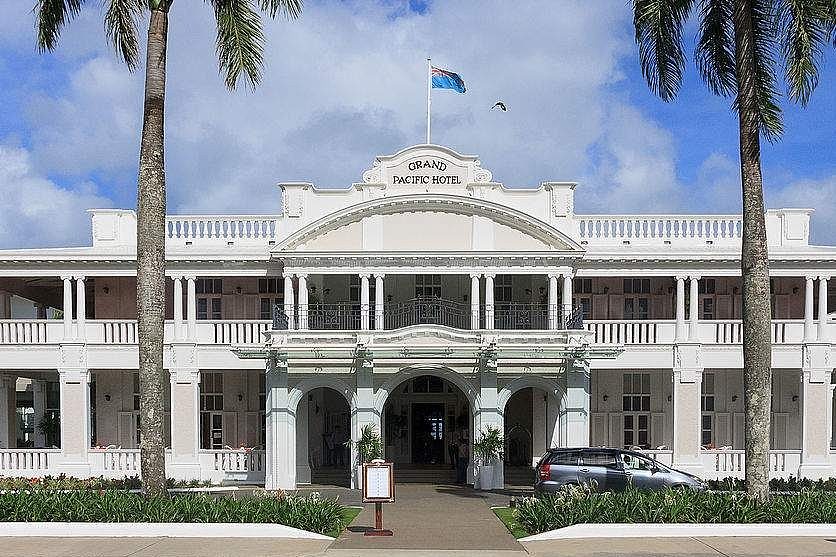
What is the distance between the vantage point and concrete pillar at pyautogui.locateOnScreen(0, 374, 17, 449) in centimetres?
3381

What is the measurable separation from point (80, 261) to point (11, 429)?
7812mm

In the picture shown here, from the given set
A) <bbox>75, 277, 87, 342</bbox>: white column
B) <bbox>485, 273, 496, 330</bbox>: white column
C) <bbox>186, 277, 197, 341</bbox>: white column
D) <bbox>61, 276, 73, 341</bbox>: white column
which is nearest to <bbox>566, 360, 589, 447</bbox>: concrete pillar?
<bbox>485, 273, 496, 330</bbox>: white column

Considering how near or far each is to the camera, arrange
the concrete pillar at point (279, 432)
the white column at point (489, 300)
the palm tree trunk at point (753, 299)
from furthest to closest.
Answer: the white column at point (489, 300) → the concrete pillar at point (279, 432) → the palm tree trunk at point (753, 299)

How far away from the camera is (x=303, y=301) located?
30.4m

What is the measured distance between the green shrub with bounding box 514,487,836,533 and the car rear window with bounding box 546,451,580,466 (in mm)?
4378

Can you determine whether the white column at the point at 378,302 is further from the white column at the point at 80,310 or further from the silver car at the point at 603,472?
the white column at the point at 80,310

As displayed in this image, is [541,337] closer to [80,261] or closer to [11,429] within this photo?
[80,261]

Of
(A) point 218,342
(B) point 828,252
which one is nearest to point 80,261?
(A) point 218,342

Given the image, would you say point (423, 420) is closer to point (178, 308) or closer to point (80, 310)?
point (178, 308)

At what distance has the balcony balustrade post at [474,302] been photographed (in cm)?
2980

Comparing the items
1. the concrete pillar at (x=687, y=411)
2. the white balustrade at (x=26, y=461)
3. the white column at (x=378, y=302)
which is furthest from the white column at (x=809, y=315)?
the white balustrade at (x=26, y=461)

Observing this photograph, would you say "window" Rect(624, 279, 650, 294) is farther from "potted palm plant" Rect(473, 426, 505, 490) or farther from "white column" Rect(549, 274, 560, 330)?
"potted palm plant" Rect(473, 426, 505, 490)

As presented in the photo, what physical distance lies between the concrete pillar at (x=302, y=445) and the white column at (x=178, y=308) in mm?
4516

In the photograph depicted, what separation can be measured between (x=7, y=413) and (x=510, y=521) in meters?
20.7
